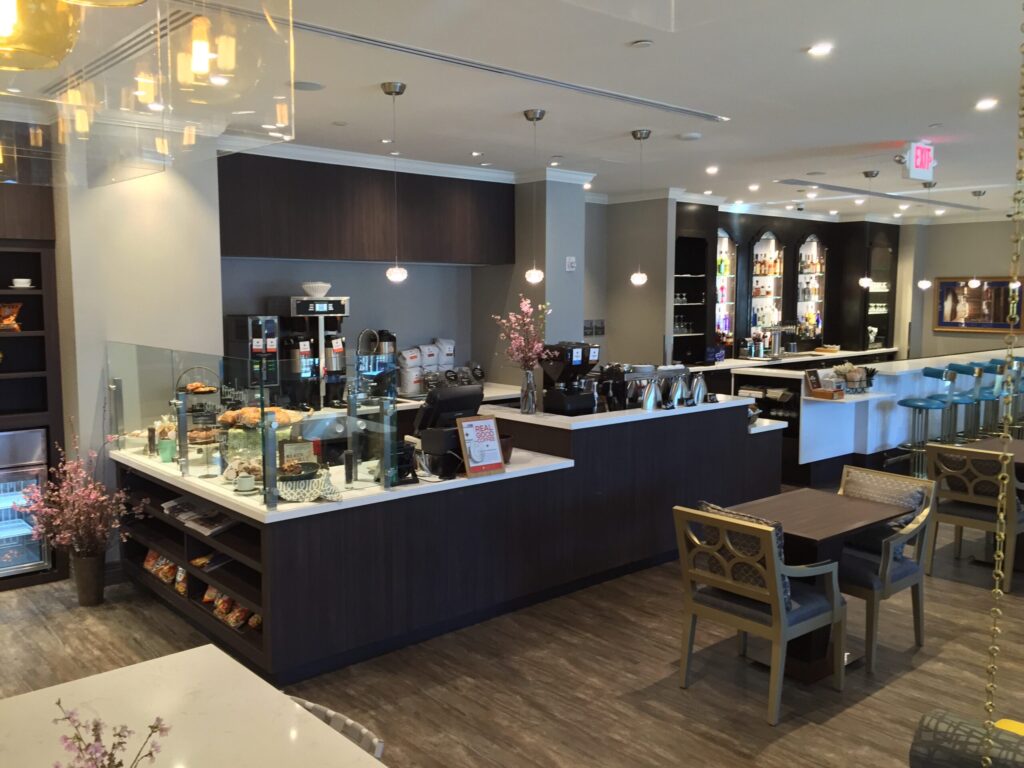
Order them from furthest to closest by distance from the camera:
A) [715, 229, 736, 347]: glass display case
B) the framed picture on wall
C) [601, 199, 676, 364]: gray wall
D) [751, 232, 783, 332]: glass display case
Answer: the framed picture on wall → [751, 232, 783, 332]: glass display case → [715, 229, 736, 347]: glass display case → [601, 199, 676, 364]: gray wall

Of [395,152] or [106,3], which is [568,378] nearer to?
[395,152]

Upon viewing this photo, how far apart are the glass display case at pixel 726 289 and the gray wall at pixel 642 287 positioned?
185 centimetres

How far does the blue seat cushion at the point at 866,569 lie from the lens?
3967 mm

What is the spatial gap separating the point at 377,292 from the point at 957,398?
20.2 feet

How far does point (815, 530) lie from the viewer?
12.3ft

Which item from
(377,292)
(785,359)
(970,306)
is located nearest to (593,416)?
(377,292)

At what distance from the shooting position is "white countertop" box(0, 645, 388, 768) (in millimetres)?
1788

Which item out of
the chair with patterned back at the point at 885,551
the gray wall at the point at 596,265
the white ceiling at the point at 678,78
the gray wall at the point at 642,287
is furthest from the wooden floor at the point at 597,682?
the gray wall at the point at 596,265

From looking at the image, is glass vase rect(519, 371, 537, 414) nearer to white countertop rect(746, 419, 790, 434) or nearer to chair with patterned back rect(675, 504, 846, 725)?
chair with patterned back rect(675, 504, 846, 725)

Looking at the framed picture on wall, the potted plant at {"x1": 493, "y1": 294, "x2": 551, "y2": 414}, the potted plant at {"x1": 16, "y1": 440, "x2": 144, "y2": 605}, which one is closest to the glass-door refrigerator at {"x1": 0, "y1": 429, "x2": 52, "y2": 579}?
the potted plant at {"x1": 16, "y1": 440, "x2": 144, "y2": 605}

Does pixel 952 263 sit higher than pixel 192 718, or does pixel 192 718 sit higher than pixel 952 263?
pixel 952 263

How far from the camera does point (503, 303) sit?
27.2ft

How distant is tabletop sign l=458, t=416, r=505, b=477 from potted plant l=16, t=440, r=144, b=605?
2.19 meters

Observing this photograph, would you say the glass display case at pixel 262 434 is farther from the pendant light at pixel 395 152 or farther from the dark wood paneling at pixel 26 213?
the pendant light at pixel 395 152
